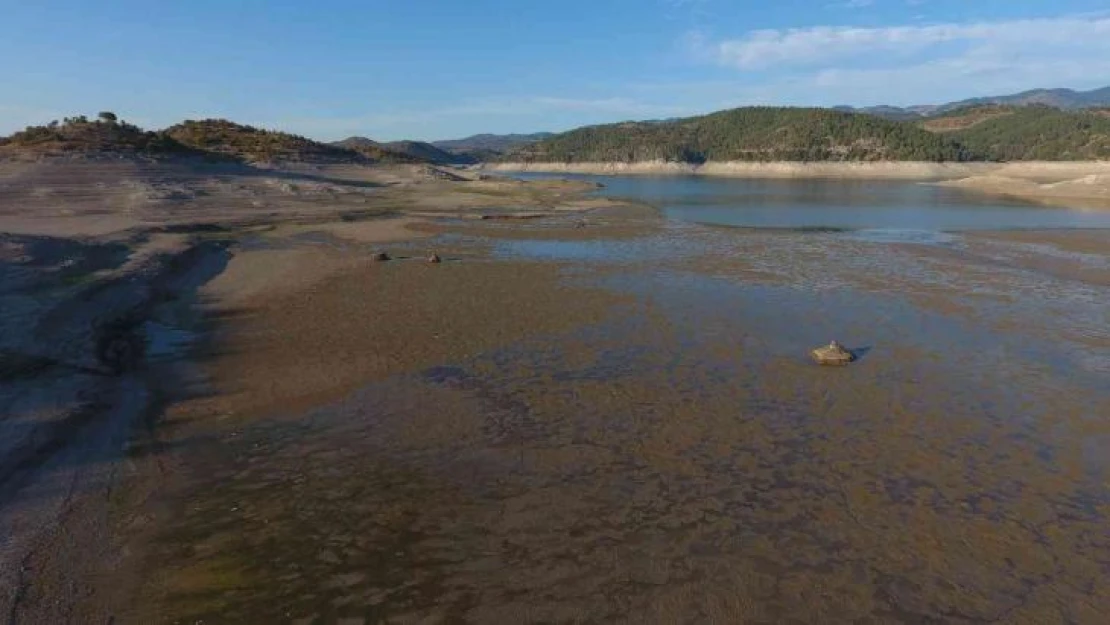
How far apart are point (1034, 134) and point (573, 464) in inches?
6984

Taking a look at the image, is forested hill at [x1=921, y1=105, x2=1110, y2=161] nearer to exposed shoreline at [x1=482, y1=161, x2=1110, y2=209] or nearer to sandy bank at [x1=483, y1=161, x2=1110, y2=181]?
sandy bank at [x1=483, y1=161, x2=1110, y2=181]

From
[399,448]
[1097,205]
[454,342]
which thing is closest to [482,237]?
[454,342]

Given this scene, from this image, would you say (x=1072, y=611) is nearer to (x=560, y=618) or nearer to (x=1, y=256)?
(x=560, y=618)

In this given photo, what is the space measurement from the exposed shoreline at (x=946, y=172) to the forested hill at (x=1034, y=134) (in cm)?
1423

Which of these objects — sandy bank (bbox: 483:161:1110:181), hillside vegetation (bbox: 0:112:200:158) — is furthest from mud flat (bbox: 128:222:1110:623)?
sandy bank (bbox: 483:161:1110:181)

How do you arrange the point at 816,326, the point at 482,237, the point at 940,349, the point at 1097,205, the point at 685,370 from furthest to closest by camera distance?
the point at 1097,205, the point at 482,237, the point at 816,326, the point at 940,349, the point at 685,370

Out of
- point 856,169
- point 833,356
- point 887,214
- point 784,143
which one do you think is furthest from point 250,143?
point 784,143

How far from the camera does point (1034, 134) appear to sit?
146 meters

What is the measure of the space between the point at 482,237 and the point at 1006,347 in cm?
2361

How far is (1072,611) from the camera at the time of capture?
20.9ft

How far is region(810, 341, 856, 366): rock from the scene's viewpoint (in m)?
A: 13.7

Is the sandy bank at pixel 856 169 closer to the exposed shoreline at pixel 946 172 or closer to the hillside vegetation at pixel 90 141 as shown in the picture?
the exposed shoreline at pixel 946 172

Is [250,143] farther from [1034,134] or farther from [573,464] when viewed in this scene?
[1034,134]

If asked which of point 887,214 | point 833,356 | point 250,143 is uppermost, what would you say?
point 250,143
